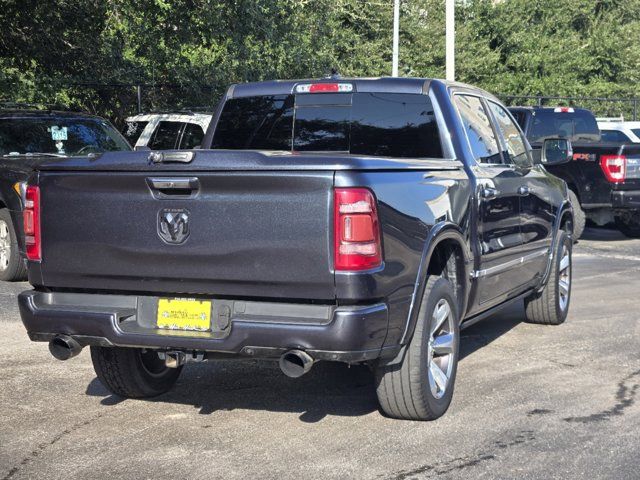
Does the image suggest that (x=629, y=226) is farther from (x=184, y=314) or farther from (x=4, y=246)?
(x=184, y=314)

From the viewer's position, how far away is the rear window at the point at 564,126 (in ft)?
52.2

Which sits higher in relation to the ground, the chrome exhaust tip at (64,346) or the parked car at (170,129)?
the parked car at (170,129)

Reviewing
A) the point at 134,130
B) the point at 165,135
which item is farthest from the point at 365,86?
the point at 134,130

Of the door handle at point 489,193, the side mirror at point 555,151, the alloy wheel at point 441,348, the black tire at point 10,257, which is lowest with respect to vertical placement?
the black tire at point 10,257

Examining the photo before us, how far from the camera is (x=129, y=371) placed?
6.18 metres

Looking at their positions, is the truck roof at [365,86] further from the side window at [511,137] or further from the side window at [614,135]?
the side window at [614,135]

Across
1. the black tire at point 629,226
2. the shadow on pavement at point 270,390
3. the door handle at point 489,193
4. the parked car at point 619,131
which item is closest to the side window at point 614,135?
the parked car at point 619,131

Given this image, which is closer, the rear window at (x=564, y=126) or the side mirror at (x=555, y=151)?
the side mirror at (x=555, y=151)

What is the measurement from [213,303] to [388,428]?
1.25 meters

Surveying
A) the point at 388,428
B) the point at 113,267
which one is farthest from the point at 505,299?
the point at 113,267

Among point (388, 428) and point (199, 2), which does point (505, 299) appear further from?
point (199, 2)

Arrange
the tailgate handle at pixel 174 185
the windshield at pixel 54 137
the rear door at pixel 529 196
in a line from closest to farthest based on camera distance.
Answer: the tailgate handle at pixel 174 185 → the rear door at pixel 529 196 → the windshield at pixel 54 137

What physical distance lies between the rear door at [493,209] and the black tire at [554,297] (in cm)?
111

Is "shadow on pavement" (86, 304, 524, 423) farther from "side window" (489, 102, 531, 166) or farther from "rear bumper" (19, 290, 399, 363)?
"side window" (489, 102, 531, 166)
